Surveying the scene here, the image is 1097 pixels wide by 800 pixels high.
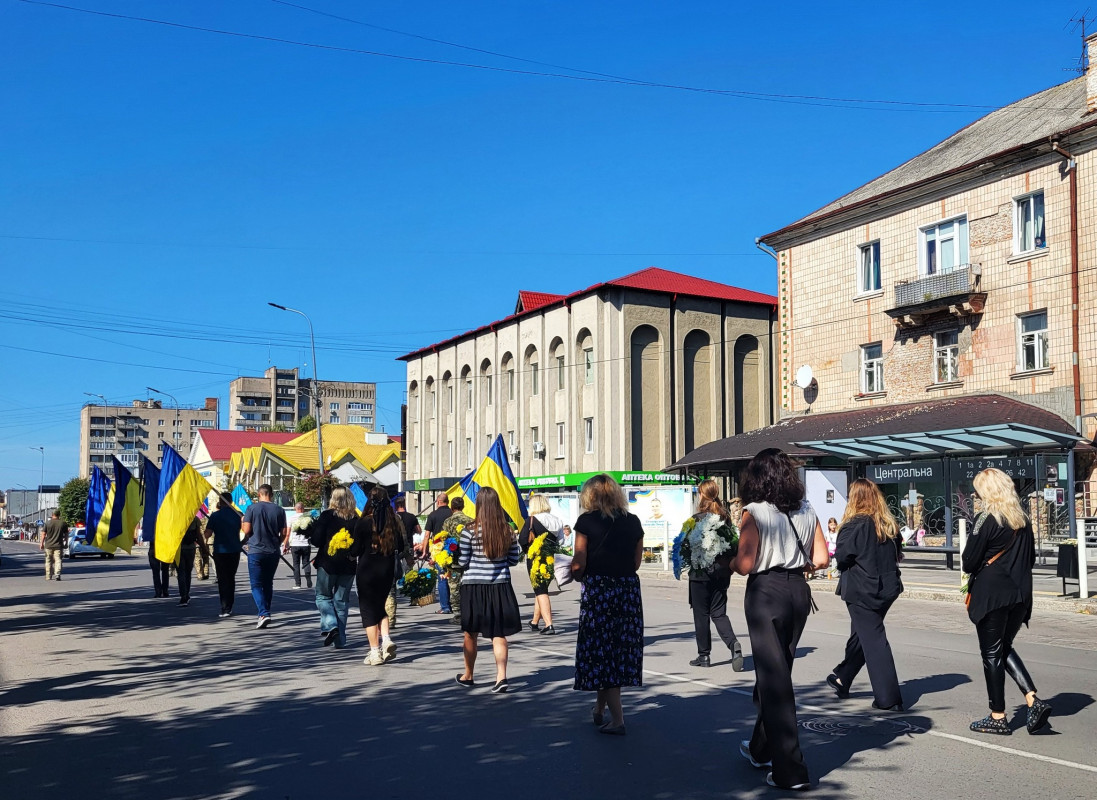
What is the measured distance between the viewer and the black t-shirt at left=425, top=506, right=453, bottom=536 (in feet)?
51.6

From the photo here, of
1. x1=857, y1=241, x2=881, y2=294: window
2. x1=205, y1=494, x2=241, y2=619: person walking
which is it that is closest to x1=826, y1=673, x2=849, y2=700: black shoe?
x1=205, y1=494, x2=241, y2=619: person walking

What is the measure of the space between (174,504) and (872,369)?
23416 millimetres

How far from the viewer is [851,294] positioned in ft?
114

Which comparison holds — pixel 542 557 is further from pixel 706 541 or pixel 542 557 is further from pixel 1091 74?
pixel 1091 74

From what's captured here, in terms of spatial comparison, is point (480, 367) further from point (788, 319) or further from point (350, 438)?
point (350, 438)

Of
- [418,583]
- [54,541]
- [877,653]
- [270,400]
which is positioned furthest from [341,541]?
[270,400]

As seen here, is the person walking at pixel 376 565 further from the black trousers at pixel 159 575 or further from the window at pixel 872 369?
the window at pixel 872 369

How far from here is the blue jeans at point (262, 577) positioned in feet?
47.9

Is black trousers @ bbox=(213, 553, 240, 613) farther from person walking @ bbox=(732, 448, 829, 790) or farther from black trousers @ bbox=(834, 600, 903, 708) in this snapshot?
person walking @ bbox=(732, 448, 829, 790)

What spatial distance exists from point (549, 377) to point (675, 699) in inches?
1615

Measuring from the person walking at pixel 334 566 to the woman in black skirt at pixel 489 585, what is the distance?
8.74 feet

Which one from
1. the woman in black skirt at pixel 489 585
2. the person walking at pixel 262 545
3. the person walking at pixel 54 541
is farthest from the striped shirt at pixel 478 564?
the person walking at pixel 54 541

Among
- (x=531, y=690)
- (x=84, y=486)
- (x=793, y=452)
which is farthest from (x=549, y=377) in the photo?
(x=84, y=486)

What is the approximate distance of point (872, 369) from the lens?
3416cm
